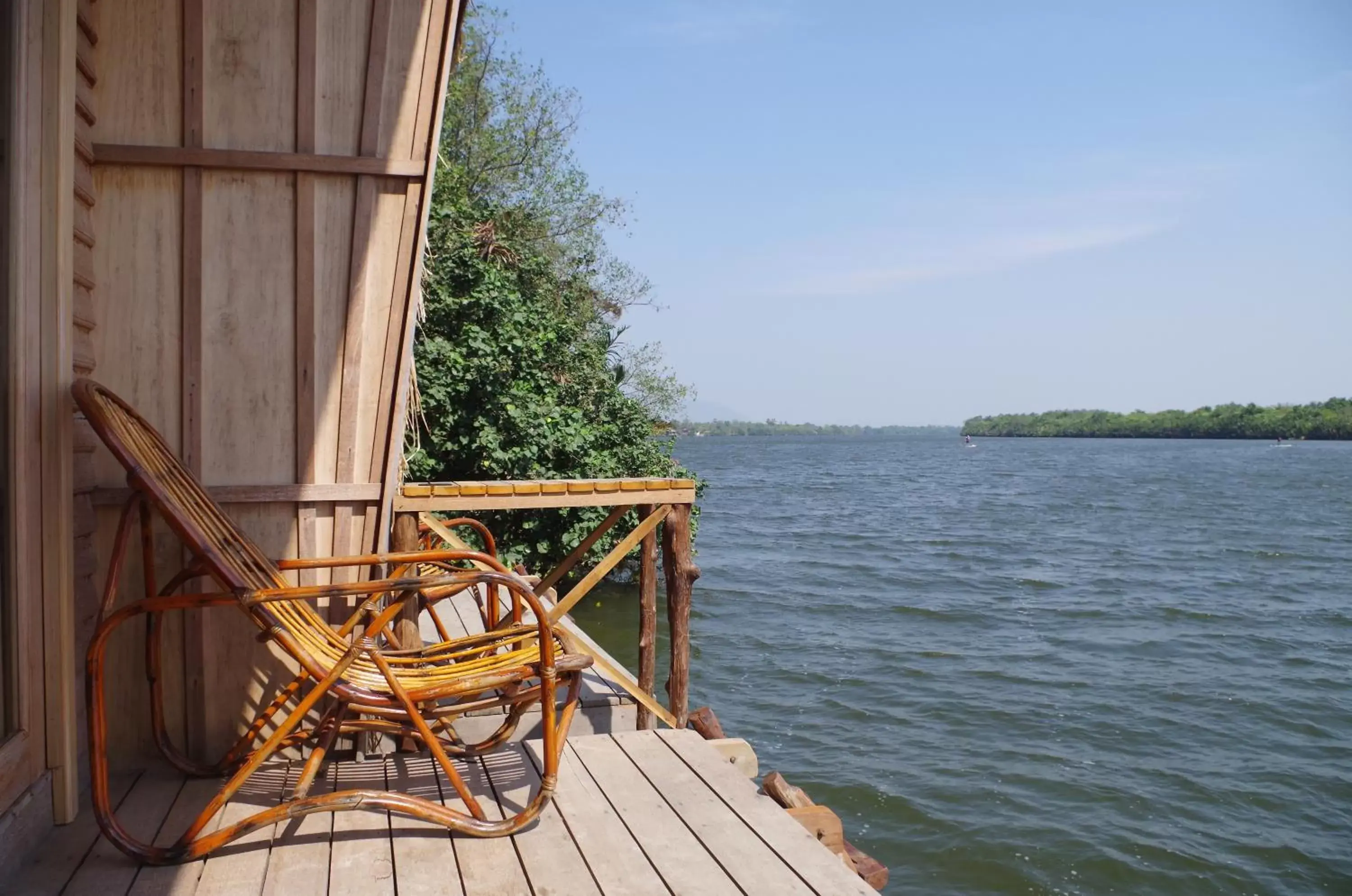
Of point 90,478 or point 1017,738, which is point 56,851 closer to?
point 90,478

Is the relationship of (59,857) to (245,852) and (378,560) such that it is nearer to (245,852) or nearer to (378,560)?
(245,852)

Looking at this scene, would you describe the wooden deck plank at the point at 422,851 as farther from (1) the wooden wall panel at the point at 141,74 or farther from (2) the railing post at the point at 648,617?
(1) the wooden wall panel at the point at 141,74

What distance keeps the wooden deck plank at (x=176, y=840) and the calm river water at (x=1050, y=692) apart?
13.6 feet

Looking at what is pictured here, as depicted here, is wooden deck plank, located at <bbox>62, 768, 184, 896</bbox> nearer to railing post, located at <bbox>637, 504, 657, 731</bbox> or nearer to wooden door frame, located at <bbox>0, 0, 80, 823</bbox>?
wooden door frame, located at <bbox>0, 0, 80, 823</bbox>

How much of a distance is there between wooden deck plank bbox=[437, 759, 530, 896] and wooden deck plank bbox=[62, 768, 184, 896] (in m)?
0.76

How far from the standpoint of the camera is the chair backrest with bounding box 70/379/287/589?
8.13 feet

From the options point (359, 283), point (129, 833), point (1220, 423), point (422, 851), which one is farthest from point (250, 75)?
point (1220, 423)

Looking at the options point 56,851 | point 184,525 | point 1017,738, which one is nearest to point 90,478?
point 184,525

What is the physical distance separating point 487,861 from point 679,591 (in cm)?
185

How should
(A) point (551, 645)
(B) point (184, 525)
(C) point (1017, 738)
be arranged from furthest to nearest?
(C) point (1017, 738), (A) point (551, 645), (B) point (184, 525)

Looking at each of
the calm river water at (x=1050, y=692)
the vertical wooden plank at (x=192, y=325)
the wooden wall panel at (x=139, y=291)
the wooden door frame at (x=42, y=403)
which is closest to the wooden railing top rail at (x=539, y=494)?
the vertical wooden plank at (x=192, y=325)

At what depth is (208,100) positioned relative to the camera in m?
3.03

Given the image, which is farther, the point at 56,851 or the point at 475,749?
the point at 475,749

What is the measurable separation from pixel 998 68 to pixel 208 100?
12861mm
